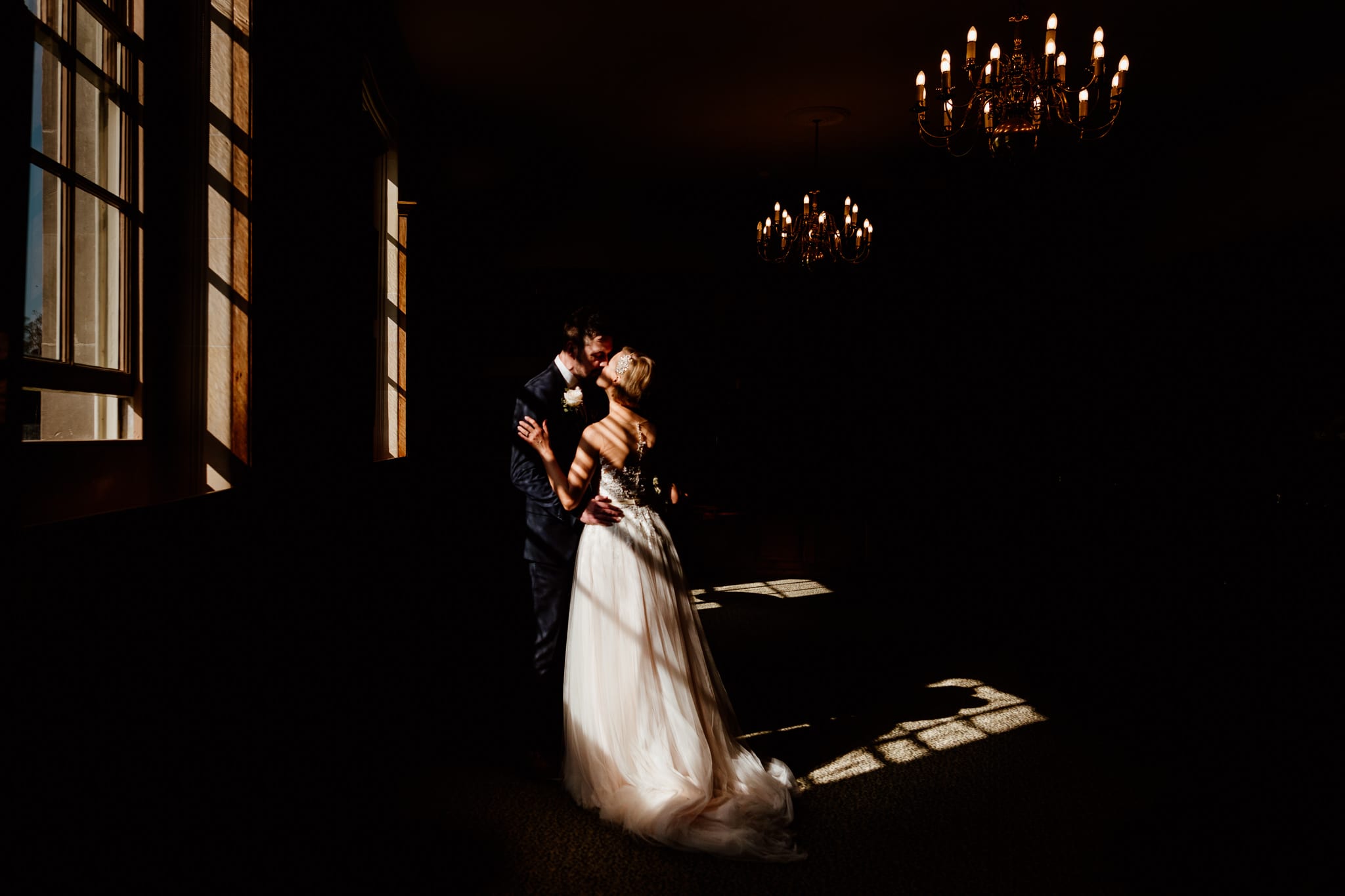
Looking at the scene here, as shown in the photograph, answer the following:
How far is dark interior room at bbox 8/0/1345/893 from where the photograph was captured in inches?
61.1

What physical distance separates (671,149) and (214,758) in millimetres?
6110

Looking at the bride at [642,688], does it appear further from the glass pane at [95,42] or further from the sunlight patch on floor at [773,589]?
the sunlight patch on floor at [773,589]

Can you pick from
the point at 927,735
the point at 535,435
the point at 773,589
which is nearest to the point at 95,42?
the point at 535,435

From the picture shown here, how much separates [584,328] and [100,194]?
7.09 feet

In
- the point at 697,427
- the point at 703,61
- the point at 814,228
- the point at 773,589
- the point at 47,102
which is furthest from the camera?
the point at 697,427

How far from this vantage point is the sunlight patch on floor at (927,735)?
3.37m

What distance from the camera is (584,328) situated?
3570 millimetres

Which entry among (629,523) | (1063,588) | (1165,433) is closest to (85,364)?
(629,523)

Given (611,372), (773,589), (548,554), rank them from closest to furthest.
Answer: (611,372), (548,554), (773,589)

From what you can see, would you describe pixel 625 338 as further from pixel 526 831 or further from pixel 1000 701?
pixel 526 831

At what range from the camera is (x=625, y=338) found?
317 inches

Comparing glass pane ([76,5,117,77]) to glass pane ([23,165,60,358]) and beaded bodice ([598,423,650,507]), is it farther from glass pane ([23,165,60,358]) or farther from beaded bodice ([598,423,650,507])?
beaded bodice ([598,423,650,507])

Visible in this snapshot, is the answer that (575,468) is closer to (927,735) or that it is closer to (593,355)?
(593,355)

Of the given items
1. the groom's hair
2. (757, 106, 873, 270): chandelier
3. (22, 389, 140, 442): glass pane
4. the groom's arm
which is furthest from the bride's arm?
(757, 106, 873, 270): chandelier
